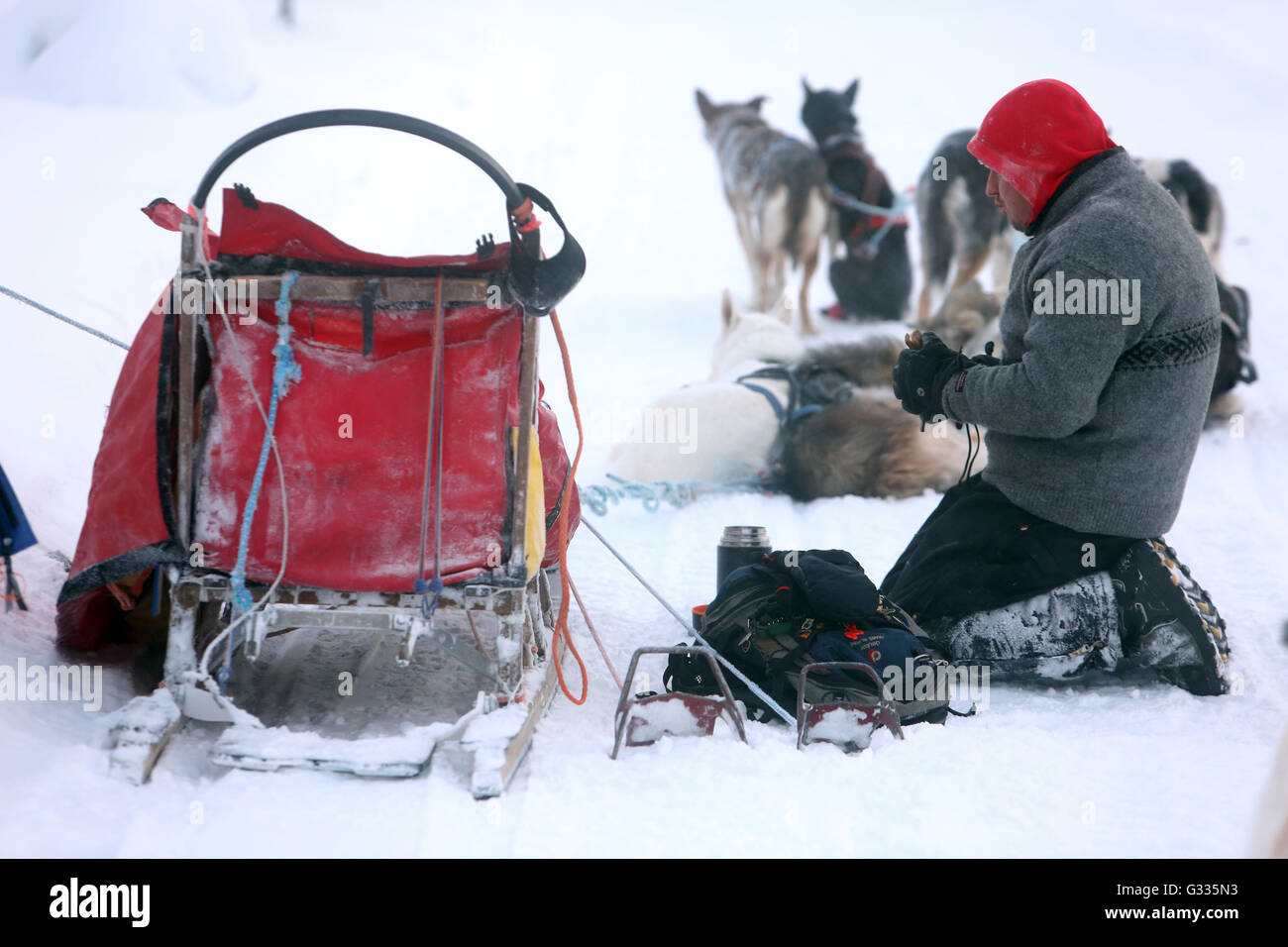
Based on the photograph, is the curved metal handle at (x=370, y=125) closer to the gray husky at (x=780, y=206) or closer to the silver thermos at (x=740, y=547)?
the silver thermos at (x=740, y=547)

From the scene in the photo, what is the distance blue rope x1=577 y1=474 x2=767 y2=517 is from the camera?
387cm

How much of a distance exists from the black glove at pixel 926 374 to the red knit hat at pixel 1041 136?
37 cm

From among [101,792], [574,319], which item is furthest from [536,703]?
[574,319]

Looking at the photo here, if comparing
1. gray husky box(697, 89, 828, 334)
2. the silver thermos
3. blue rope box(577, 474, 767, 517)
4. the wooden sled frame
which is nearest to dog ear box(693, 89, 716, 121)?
gray husky box(697, 89, 828, 334)

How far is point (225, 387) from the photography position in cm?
187

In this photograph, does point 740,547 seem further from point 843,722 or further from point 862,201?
point 862,201

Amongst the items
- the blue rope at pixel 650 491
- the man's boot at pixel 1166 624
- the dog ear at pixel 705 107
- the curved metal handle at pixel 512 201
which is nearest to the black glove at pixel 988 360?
the man's boot at pixel 1166 624

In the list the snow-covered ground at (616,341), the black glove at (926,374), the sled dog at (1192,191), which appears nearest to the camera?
the snow-covered ground at (616,341)

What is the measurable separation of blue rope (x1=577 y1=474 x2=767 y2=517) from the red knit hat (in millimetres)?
1897

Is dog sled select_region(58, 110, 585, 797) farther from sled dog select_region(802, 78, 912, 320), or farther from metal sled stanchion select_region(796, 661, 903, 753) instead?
sled dog select_region(802, 78, 912, 320)

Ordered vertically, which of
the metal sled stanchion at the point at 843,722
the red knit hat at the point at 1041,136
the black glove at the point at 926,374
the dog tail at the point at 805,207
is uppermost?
the dog tail at the point at 805,207

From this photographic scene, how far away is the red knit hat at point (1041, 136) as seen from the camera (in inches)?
88.4

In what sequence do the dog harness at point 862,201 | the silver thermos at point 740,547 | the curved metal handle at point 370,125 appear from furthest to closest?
the dog harness at point 862,201
the silver thermos at point 740,547
the curved metal handle at point 370,125
